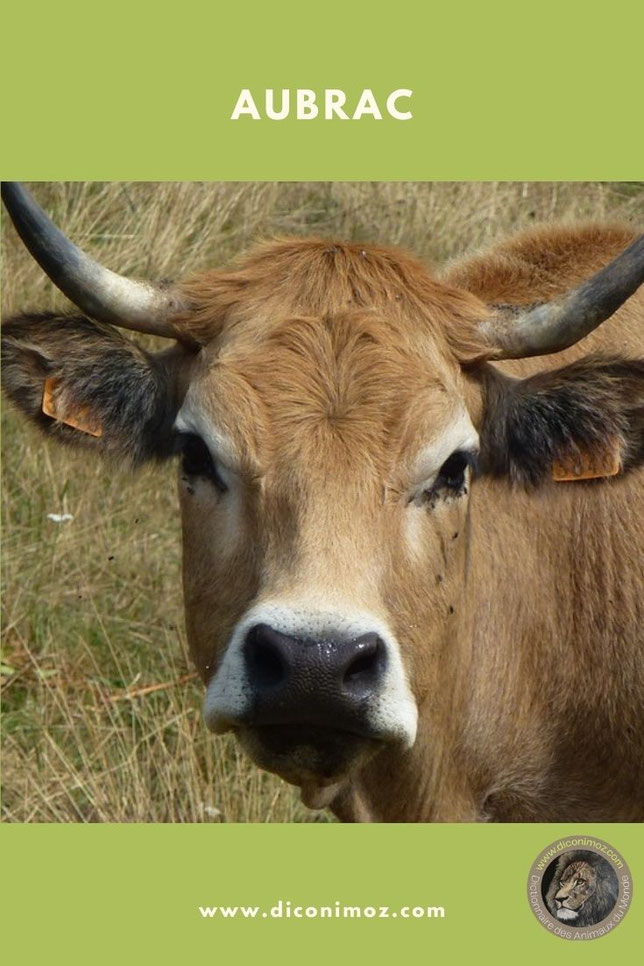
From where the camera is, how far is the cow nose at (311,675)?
549 centimetres

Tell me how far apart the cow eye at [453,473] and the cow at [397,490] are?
1 cm

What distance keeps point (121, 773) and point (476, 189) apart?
18.6 ft

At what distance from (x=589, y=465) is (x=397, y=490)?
1.29m

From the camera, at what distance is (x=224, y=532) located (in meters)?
6.48

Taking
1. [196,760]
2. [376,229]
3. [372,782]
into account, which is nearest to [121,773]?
[196,760]

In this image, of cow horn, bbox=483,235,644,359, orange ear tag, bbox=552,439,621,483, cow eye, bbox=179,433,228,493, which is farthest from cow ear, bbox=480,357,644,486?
cow eye, bbox=179,433,228,493

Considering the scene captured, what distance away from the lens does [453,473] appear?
6.58 m

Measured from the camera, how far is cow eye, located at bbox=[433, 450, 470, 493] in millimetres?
6508

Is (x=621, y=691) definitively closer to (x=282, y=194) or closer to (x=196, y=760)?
(x=196, y=760)

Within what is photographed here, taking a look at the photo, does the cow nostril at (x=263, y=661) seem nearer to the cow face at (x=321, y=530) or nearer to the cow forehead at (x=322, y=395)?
the cow face at (x=321, y=530)

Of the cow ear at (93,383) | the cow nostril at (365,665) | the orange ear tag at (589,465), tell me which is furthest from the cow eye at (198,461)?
the orange ear tag at (589,465)
